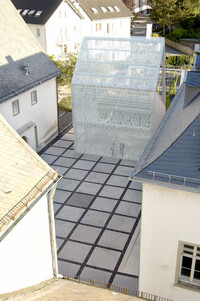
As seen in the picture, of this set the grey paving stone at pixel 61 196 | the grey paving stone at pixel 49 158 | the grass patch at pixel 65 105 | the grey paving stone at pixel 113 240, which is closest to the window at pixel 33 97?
the grey paving stone at pixel 49 158

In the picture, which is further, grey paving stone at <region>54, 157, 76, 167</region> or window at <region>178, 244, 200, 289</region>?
grey paving stone at <region>54, 157, 76, 167</region>

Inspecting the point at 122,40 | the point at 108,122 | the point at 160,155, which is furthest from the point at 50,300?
the point at 122,40

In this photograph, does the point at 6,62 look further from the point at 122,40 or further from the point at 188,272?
the point at 188,272

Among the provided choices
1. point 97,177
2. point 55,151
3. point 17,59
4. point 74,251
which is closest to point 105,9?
point 17,59

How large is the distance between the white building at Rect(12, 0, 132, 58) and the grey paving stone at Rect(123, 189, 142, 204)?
99.7 ft

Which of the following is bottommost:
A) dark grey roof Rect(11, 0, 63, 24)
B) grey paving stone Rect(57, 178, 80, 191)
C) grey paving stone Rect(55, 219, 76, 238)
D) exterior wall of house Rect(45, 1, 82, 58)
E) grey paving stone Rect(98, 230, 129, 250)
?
grey paving stone Rect(98, 230, 129, 250)

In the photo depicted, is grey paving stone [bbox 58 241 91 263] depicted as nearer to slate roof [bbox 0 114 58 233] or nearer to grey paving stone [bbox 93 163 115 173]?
grey paving stone [bbox 93 163 115 173]

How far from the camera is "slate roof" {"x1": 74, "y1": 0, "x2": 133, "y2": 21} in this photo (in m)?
55.3

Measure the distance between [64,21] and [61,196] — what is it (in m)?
32.9

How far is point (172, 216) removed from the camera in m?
12.1


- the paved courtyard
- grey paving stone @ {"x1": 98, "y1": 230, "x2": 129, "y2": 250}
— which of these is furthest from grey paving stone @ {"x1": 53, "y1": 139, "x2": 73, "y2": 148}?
grey paving stone @ {"x1": 98, "y1": 230, "x2": 129, "y2": 250}

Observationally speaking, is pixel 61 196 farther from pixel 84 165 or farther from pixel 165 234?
pixel 165 234

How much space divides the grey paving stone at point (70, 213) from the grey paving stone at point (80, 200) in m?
0.40

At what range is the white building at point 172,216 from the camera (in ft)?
37.9
